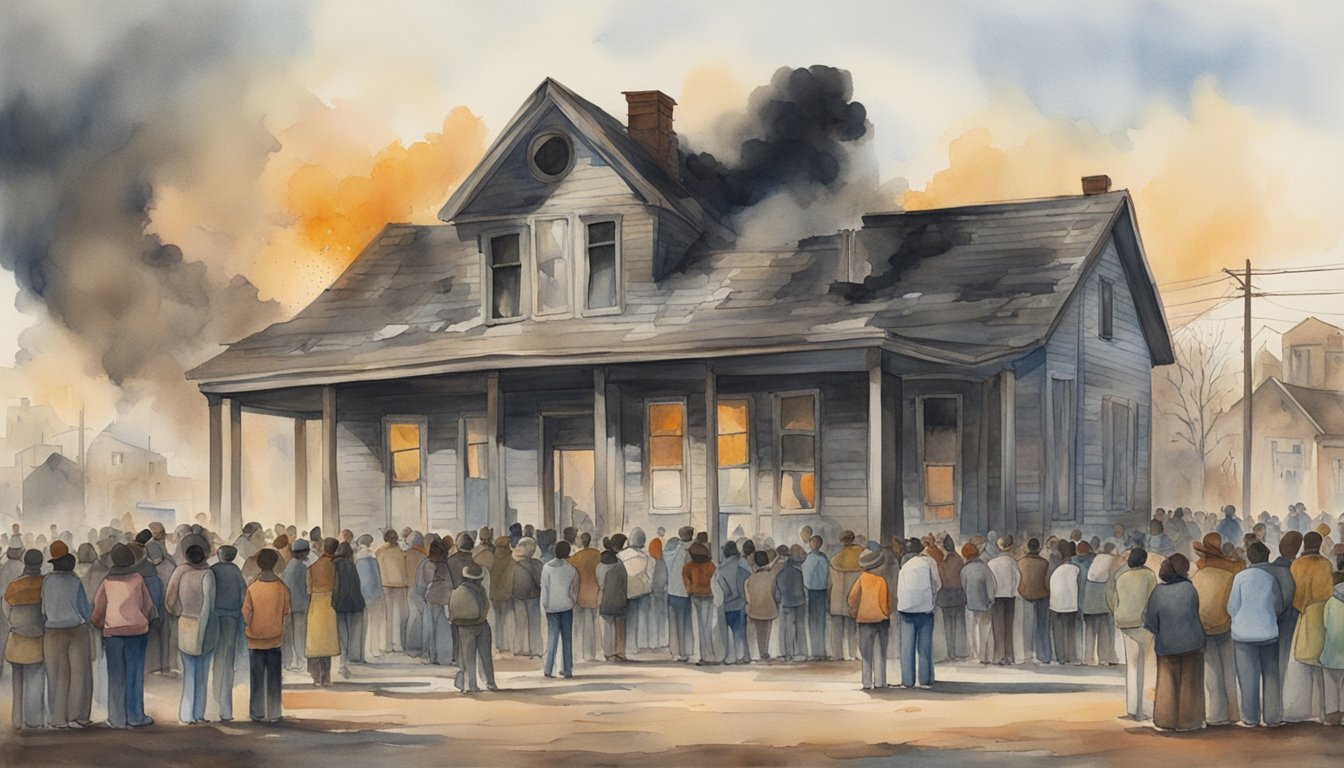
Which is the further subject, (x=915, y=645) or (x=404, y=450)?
(x=404, y=450)

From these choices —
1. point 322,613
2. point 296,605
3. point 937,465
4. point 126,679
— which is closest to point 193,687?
point 126,679

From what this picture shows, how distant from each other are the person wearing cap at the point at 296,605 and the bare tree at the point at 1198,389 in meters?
40.4

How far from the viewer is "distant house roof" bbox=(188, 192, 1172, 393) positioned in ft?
65.7

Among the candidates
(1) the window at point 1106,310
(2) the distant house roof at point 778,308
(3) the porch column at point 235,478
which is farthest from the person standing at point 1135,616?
(3) the porch column at point 235,478

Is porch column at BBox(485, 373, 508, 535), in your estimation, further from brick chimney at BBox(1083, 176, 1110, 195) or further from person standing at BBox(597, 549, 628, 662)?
brick chimney at BBox(1083, 176, 1110, 195)

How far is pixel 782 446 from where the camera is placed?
71.5 feet

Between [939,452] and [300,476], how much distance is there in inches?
419

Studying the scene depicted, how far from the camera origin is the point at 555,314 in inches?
882

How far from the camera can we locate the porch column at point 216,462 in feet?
74.6

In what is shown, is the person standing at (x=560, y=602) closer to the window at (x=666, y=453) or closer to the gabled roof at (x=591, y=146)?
the window at (x=666, y=453)

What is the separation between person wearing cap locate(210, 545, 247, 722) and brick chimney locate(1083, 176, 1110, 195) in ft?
49.5

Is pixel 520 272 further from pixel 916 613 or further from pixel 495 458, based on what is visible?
pixel 916 613

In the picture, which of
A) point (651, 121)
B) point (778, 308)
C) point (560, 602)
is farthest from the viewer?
point (651, 121)

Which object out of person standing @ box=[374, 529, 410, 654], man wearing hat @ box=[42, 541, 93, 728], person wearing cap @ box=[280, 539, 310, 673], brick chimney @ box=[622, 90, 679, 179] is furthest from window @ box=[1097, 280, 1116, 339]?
man wearing hat @ box=[42, 541, 93, 728]
